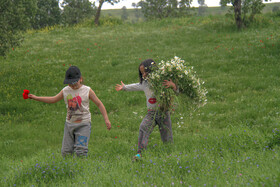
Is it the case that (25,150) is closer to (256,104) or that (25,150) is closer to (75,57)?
(256,104)

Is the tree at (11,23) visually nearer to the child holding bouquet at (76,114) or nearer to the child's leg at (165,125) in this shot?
the child holding bouquet at (76,114)

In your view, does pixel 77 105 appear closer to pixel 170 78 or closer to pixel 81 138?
pixel 81 138

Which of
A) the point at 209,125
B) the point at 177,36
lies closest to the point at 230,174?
the point at 209,125

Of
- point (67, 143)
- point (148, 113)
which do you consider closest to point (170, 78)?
point (148, 113)

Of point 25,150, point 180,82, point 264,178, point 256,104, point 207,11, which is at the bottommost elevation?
point 25,150

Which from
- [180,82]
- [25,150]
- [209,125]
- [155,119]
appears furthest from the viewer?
[209,125]

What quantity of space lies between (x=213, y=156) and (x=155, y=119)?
1475 millimetres

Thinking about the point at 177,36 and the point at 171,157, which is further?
the point at 177,36

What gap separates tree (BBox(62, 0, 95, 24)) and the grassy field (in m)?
42.8

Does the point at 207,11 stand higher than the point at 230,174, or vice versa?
the point at 207,11

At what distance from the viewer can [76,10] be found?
68562mm

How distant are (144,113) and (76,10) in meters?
66.6

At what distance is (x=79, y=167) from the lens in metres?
5.35

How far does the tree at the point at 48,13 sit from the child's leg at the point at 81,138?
61554mm
